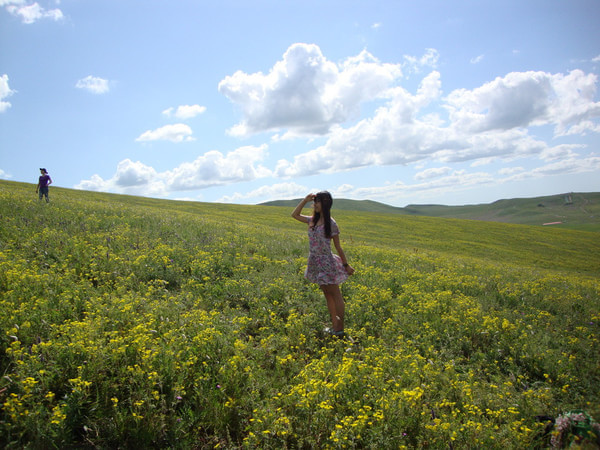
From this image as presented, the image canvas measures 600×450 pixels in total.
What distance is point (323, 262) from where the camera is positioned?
7.25m

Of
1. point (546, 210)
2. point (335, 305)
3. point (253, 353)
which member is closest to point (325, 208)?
point (335, 305)

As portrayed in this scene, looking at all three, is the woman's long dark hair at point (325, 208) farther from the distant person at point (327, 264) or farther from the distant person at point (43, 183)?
the distant person at point (43, 183)

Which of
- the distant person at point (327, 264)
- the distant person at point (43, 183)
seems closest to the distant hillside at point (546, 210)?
the distant person at point (43, 183)

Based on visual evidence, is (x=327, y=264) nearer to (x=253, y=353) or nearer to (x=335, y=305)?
(x=335, y=305)

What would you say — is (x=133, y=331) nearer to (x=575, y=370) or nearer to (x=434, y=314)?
(x=434, y=314)

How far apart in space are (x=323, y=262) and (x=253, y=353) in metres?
2.39

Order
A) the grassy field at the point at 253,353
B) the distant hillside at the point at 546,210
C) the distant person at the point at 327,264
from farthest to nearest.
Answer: the distant hillside at the point at 546,210
the distant person at the point at 327,264
the grassy field at the point at 253,353

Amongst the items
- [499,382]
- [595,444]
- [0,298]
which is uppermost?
[0,298]

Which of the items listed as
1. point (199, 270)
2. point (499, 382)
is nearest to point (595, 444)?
point (499, 382)

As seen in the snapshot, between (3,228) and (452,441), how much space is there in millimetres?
12160

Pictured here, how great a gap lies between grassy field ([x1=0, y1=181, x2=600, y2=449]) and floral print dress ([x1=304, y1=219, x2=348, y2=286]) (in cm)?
108

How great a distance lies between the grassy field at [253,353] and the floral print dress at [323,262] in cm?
108

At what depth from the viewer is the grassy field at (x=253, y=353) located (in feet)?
13.5

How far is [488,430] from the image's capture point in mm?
4211
